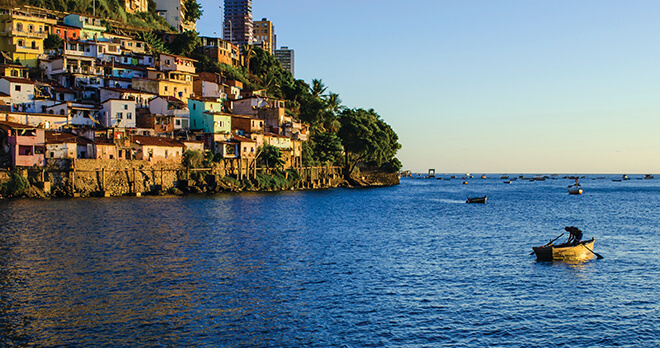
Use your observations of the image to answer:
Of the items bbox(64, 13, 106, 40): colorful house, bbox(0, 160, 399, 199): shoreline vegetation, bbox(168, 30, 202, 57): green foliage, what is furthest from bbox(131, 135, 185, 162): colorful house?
bbox(168, 30, 202, 57): green foliage

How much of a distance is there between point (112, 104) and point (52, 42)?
27.9 meters

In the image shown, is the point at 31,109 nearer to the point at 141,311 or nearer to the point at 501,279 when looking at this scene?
the point at 141,311

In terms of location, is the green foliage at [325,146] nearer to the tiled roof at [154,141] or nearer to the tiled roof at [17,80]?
the tiled roof at [154,141]

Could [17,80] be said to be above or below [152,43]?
below

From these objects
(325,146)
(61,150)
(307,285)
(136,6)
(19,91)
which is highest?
(136,6)

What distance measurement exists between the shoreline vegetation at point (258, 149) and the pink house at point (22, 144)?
5.97ft

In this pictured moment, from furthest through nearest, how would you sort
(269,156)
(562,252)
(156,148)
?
(269,156), (156,148), (562,252)

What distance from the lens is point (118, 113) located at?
323ft

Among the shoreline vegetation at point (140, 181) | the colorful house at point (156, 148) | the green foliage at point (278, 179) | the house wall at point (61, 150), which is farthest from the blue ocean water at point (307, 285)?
the green foliage at point (278, 179)

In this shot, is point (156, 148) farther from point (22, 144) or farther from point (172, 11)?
point (172, 11)

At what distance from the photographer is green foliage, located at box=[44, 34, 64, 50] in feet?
370

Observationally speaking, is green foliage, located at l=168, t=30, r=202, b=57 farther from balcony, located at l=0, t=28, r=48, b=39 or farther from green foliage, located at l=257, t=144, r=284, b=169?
green foliage, located at l=257, t=144, r=284, b=169

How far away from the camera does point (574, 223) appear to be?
69.6m

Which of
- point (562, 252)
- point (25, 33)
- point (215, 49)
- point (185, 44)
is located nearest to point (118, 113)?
point (25, 33)
